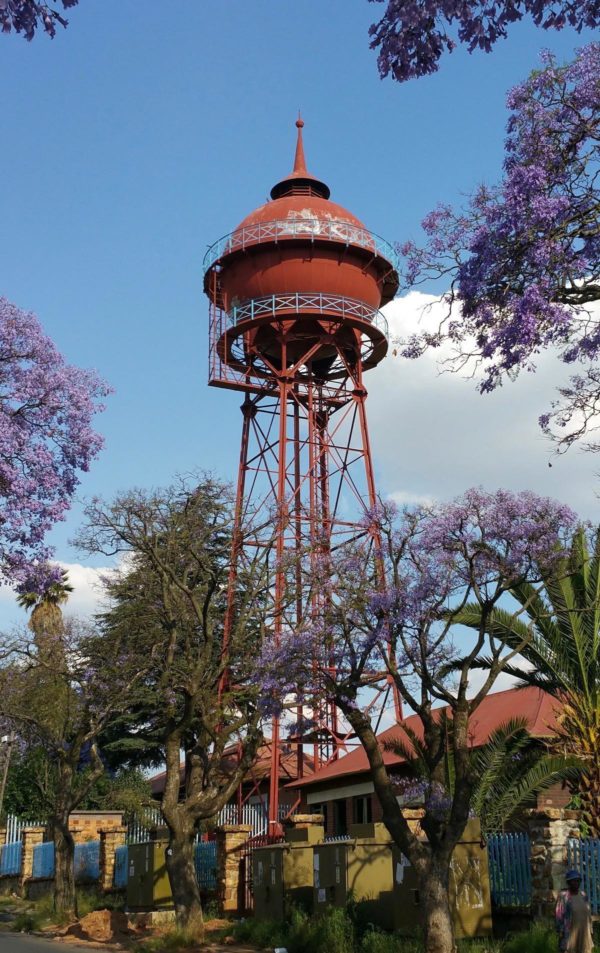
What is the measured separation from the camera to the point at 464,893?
17.5 metres

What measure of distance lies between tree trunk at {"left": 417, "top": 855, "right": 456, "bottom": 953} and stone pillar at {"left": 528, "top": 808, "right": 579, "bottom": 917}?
1811mm

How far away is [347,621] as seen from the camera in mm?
17469

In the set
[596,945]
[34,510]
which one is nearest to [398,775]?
[596,945]

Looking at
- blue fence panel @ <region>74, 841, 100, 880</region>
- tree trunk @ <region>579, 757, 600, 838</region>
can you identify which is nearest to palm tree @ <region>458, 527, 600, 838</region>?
tree trunk @ <region>579, 757, 600, 838</region>

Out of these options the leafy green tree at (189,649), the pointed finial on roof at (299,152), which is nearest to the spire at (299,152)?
the pointed finial on roof at (299,152)

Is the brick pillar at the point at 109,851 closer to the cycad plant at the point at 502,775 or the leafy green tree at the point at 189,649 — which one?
the leafy green tree at the point at 189,649

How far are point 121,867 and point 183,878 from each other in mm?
10415

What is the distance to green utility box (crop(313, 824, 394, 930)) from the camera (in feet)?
61.6

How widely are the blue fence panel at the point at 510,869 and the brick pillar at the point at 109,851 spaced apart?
1589cm

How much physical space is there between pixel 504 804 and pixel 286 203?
1982cm

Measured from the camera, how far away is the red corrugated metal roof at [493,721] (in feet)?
73.6

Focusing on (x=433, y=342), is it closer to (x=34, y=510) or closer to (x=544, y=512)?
(x=544, y=512)

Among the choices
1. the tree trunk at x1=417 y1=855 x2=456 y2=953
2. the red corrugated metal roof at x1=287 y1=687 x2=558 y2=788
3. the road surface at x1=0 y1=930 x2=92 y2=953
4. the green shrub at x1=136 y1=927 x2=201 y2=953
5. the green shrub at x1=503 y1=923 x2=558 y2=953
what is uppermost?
the red corrugated metal roof at x1=287 y1=687 x2=558 y2=788

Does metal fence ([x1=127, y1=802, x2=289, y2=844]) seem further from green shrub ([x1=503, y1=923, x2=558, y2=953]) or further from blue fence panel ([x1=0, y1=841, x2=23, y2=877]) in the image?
green shrub ([x1=503, y1=923, x2=558, y2=953])
